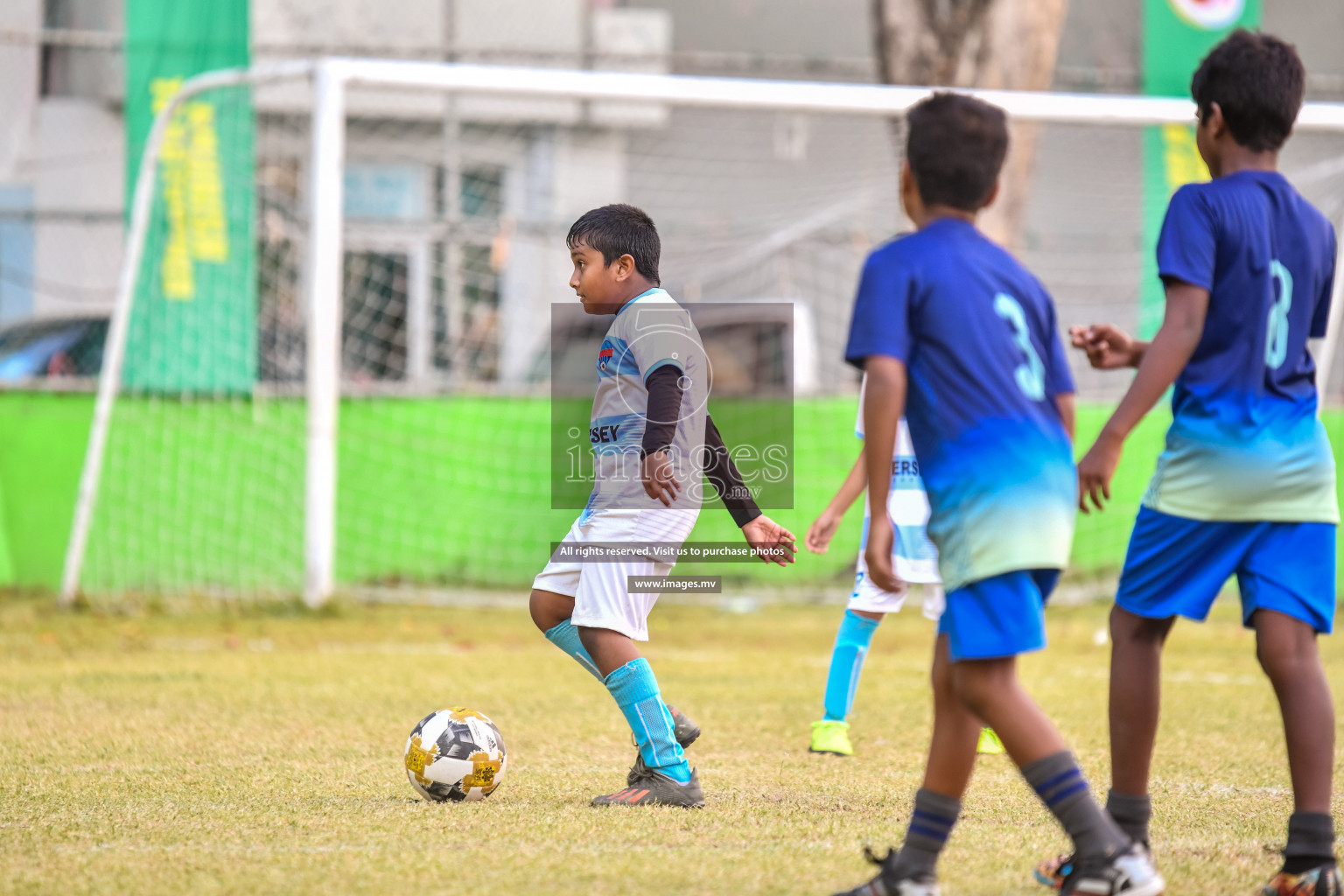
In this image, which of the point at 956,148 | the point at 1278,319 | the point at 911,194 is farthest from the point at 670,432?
the point at 1278,319

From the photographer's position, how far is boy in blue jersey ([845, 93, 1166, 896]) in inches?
99.6

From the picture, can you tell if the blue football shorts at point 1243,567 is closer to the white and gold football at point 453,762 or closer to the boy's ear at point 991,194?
the boy's ear at point 991,194

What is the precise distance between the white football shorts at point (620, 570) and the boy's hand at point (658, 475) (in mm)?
158

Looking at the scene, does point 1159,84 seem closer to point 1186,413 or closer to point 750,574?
point 750,574

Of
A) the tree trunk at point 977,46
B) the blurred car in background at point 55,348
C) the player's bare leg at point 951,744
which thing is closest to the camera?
the player's bare leg at point 951,744

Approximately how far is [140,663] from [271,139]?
594 centimetres

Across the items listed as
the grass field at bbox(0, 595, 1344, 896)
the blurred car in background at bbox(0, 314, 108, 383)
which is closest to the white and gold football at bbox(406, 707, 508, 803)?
the grass field at bbox(0, 595, 1344, 896)

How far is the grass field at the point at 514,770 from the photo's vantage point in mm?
2938

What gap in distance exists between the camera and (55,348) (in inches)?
445

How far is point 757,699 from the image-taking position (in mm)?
5875

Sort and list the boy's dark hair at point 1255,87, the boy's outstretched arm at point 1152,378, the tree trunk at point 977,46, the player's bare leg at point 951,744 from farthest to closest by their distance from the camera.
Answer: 1. the tree trunk at point 977,46
2. the boy's dark hair at point 1255,87
3. the boy's outstretched arm at point 1152,378
4. the player's bare leg at point 951,744

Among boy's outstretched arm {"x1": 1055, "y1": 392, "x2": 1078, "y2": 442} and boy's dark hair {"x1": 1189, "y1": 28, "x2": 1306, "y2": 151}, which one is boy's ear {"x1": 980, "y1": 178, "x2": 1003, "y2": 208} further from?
boy's dark hair {"x1": 1189, "y1": 28, "x2": 1306, "y2": 151}

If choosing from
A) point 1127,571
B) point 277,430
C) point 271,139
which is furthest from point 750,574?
point 1127,571

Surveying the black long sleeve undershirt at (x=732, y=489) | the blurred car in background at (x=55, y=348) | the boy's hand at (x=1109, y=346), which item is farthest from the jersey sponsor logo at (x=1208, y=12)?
the boy's hand at (x=1109, y=346)
